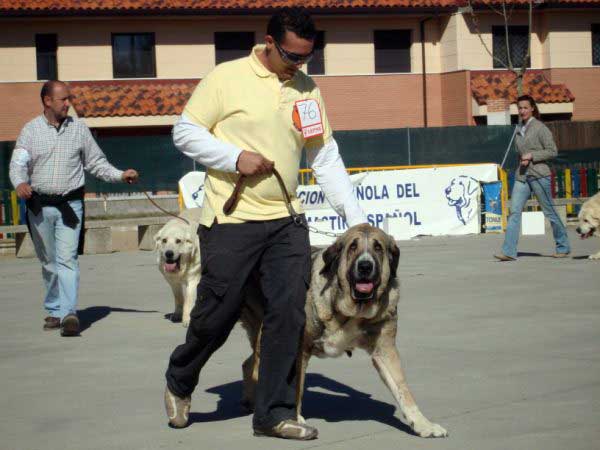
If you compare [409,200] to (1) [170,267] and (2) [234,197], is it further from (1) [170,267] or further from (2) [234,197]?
(2) [234,197]

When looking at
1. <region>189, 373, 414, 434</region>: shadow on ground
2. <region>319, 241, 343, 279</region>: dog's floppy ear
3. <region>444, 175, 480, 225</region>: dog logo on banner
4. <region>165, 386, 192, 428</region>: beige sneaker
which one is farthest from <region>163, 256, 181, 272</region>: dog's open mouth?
<region>444, 175, 480, 225</region>: dog logo on banner

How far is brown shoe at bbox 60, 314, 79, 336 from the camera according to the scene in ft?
31.7

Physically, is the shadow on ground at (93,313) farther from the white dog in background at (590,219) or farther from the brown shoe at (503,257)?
the white dog in background at (590,219)

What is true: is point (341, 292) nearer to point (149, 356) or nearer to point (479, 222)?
point (149, 356)

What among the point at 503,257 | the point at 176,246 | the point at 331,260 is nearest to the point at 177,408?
the point at 331,260

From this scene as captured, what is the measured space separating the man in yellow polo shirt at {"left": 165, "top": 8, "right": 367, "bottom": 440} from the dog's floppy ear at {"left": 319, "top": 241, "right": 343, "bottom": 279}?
0.10 metres

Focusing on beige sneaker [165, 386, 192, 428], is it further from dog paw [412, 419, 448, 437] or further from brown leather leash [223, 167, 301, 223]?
dog paw [412, 419, 448, 437]

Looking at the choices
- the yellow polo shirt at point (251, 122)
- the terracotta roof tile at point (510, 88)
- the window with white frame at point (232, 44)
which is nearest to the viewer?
the yellow polo shirt at point (251, 122)

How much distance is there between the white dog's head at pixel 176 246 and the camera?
35.3 feet

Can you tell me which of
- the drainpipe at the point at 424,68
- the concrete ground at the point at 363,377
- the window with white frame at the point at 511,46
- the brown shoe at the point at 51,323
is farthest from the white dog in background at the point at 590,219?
the window with white frame at the point at 511,46

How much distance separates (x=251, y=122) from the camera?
5.75 m

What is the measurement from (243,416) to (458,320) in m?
3.86

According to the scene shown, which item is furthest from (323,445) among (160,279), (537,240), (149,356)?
(537,240)

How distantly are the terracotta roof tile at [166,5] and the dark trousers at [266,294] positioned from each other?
3082 cm
